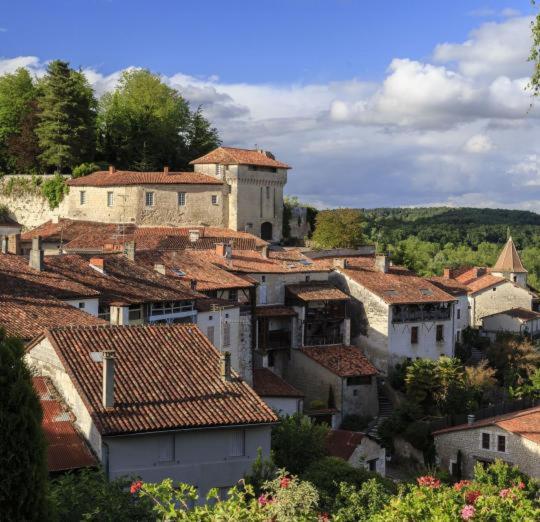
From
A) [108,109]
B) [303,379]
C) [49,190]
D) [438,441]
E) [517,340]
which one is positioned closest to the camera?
[438,441]

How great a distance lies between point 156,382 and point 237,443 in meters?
2.41

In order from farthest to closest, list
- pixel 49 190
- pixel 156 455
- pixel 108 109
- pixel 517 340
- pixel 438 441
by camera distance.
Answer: pixel 108 109 → pixel 49 190 → pixel 517 340 → pixel 438 441 → pixel 156 455

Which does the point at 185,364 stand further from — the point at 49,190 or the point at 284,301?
the point at 49,190

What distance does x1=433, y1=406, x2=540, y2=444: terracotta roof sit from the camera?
118 ft

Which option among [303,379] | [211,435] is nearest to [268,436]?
[211,435]

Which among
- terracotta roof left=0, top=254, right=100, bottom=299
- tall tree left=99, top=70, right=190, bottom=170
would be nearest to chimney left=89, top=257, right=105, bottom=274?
terracotta roof left=0, top=254, right=100, bottom=299

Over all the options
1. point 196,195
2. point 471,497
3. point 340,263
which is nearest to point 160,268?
point 340,263

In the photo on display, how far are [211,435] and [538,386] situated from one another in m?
30.2

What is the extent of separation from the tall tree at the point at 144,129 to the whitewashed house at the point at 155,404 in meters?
46.9

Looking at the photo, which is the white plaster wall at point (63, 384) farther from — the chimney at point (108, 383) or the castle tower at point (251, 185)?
the castle tower at point (251, 185)

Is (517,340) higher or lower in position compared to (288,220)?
lower

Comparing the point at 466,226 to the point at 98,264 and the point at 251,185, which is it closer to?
the point at 251,185

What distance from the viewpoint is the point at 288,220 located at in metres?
67.7

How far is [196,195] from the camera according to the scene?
61719mm
